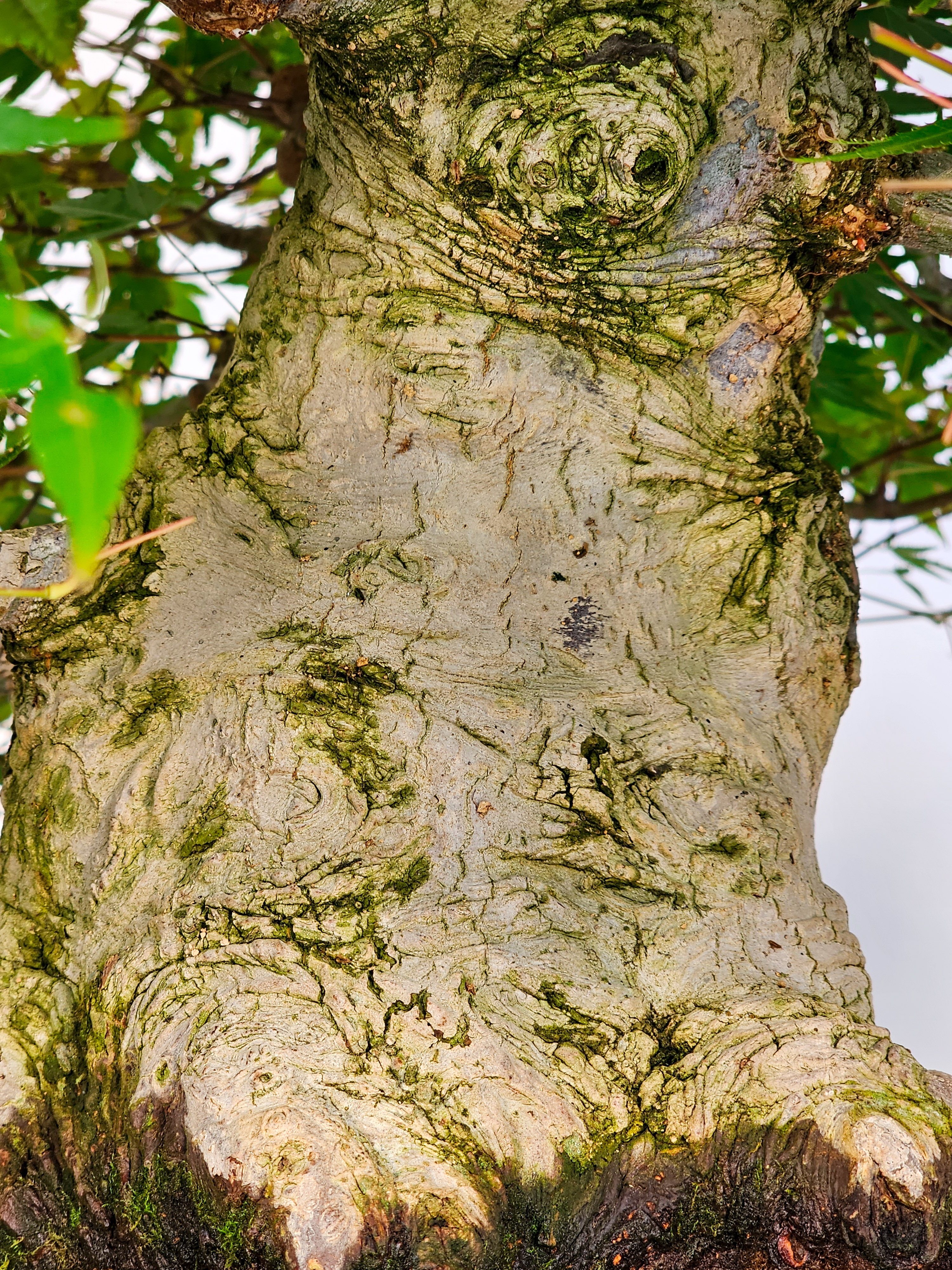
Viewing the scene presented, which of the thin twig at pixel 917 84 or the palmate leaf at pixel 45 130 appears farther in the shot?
the thin twig at pixel 917 84

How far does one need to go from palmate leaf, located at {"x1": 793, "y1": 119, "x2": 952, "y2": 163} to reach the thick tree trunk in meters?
0.28

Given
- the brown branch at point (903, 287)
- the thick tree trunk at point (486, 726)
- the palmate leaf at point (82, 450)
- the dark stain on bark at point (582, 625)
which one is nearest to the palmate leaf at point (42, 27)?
the thick tree trunk at point (486, 726)

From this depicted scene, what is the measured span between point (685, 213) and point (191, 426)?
50 cm

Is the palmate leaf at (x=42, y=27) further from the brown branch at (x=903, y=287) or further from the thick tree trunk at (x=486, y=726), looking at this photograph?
the brown branch at (x=903, y=287)

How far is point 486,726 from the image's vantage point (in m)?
0.85

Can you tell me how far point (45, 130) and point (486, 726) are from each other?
1.89 feet

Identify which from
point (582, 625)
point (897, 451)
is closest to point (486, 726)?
point (582, 625)

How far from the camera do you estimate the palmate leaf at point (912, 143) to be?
0.56 m

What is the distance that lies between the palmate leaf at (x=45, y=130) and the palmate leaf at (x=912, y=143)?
0.39 metres

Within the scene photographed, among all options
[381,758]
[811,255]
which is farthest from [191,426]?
[811,255]

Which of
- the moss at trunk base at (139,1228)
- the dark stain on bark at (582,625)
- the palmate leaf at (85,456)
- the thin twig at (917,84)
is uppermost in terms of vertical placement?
the thin twig at (917,84)

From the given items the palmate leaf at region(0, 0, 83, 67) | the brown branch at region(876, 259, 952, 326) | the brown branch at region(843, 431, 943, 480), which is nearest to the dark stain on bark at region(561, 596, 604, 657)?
the brown branch at region(876, 259, 952, 326)

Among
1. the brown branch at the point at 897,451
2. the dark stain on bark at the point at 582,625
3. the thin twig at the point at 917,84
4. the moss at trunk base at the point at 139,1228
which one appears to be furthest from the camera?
the brown branch at the point at 897,451

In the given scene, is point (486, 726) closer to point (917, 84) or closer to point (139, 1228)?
point (139, 1228)
